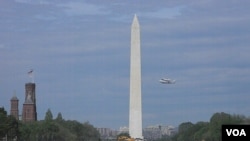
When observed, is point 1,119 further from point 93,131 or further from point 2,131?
point 93,131

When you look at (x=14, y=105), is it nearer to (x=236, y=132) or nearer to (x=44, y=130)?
(x=44, y=130)

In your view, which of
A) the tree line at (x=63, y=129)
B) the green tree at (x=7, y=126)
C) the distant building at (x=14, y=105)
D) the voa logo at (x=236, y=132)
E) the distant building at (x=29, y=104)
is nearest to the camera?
the voa logo at (x=236, y=132)

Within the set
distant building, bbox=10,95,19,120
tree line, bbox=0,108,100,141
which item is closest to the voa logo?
tree line, bbox=0,108,100,141

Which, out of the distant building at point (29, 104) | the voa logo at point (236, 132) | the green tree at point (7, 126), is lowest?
the voa logo at point (236, 132)

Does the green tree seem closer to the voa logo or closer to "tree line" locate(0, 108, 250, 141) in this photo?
"tree line" locate(0, 108, 250, 141)

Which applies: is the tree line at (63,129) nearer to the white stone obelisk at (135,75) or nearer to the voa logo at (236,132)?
the white stone obelisk at (135,75)

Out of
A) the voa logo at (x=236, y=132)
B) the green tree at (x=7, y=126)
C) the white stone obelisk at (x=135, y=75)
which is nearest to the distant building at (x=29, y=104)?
the green tree at (x=7, y=126)

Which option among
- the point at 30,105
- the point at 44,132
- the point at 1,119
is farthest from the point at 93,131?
the point at 1,119

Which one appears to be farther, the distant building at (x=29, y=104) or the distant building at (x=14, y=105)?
the distant building at (x=14, y=105)
